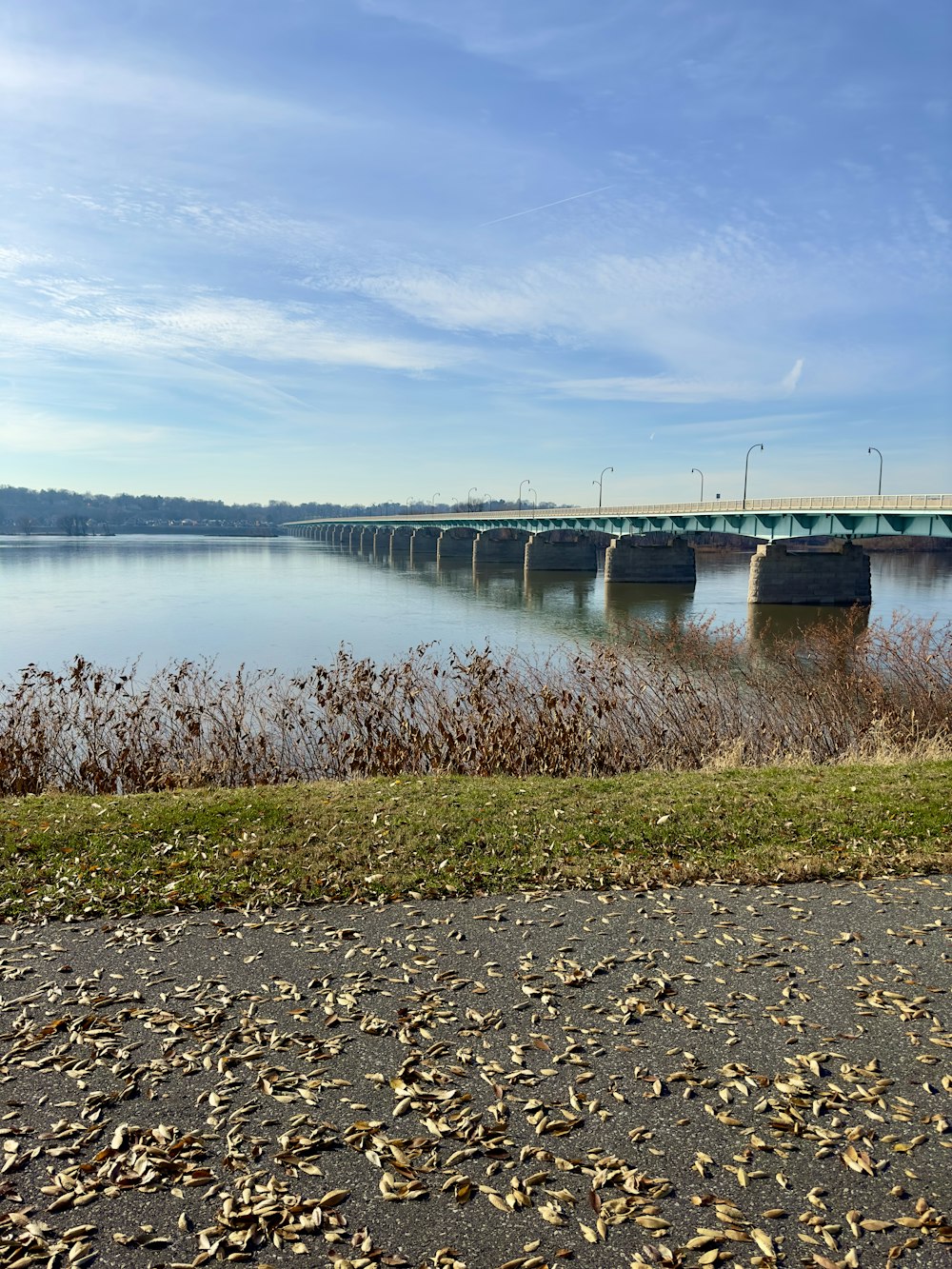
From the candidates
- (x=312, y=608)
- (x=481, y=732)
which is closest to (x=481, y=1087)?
(x=481, y=732)

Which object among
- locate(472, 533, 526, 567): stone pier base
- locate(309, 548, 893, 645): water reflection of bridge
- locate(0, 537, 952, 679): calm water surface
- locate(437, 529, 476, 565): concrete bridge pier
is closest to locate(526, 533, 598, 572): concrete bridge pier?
locate(309, 548, 893, 645): water reflection of bridge

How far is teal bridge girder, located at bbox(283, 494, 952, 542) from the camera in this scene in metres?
50.5

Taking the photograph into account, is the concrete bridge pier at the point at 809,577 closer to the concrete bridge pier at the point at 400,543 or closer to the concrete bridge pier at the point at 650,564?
the concrete bridge pier at the point at 650,564

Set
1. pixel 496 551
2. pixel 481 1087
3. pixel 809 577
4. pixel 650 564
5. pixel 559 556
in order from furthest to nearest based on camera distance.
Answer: pixel 496 551 → pixel 559 556 → pixel 650 564 → pixel 809 577 → pixel 481 1087

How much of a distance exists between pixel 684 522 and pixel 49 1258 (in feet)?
241

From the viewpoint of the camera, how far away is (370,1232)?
14.3ft

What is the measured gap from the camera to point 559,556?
100 metres

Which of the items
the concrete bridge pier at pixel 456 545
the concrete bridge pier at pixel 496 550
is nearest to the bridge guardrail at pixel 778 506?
the concrete bridge pier at pixel 496 550

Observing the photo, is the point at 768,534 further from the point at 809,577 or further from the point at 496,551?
the point at 496,551

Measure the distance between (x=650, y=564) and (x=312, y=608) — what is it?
38.6 meters

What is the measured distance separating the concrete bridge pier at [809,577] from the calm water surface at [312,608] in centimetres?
208

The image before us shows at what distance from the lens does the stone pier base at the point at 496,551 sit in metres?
119

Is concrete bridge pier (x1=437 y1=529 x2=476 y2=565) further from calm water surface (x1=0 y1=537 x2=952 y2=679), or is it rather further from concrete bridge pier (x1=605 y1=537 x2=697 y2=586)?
concrete bridge pier (x1=605 y1=537 x2=697 y2=586)

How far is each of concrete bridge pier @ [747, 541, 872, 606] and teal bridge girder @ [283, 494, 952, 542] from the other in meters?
1.96
